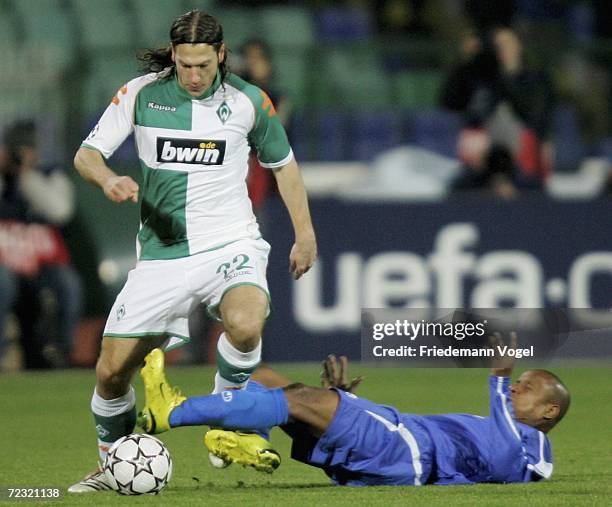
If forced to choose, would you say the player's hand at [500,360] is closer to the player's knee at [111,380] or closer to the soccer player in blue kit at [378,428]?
the soccer player in blue kit at [378,428]

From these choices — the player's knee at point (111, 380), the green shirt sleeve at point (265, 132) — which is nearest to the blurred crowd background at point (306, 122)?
the green shirt sleeve at point (265, 132)

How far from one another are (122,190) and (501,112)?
7271mm

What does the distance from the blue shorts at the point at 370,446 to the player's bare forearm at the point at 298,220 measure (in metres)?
0.68

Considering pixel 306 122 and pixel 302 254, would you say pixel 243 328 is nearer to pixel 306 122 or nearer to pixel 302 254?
pixel 302 254

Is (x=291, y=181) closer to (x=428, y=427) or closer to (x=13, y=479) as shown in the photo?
(x=428, y=427)

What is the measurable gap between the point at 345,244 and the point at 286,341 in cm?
90

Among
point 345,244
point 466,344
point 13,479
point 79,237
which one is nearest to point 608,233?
point 345,244

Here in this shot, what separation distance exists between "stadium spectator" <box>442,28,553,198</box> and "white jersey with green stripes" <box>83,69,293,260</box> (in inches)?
244

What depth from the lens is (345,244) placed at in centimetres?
1225

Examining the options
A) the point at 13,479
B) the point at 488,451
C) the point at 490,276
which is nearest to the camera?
the point at 488,451

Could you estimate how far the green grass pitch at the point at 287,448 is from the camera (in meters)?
6.12

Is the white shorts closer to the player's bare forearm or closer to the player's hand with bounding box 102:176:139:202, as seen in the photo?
the player's bare forearm

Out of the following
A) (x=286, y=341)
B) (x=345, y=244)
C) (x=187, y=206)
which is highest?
(x=187, y=206)

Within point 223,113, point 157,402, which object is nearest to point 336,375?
point 157,402
